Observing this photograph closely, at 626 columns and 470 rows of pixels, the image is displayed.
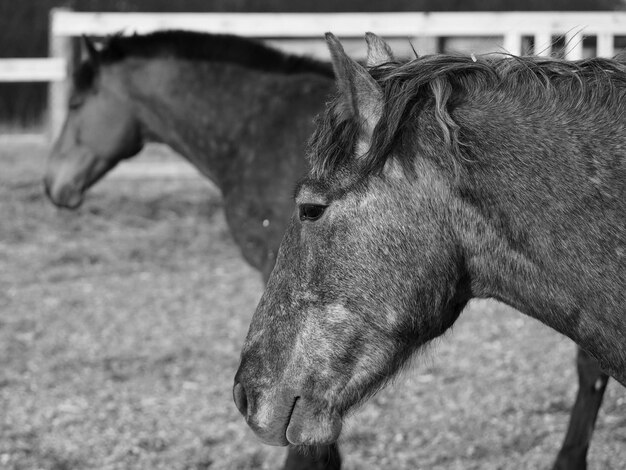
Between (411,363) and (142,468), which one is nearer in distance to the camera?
(411,363)

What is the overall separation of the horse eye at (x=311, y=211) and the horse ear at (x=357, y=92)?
0.21 metres

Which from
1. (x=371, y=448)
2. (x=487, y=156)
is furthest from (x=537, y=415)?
(x=487, y=156)

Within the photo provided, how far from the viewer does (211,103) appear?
465 centimetres

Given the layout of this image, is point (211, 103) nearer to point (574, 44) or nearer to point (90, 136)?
point (90, 136)

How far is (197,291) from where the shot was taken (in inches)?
275

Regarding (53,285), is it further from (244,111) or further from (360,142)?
(360,142)

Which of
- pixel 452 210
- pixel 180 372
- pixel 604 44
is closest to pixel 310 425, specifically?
pixel 452 210

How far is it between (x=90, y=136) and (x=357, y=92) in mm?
3489

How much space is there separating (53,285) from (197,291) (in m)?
1.19

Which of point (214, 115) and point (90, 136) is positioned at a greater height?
point (214, 115)

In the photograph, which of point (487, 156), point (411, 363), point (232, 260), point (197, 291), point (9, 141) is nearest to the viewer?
point (487, 156)

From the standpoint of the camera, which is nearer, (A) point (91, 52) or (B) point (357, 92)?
(B) point (357, 92)

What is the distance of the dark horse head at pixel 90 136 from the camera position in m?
5.06

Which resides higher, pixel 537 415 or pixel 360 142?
pixel 360 142
